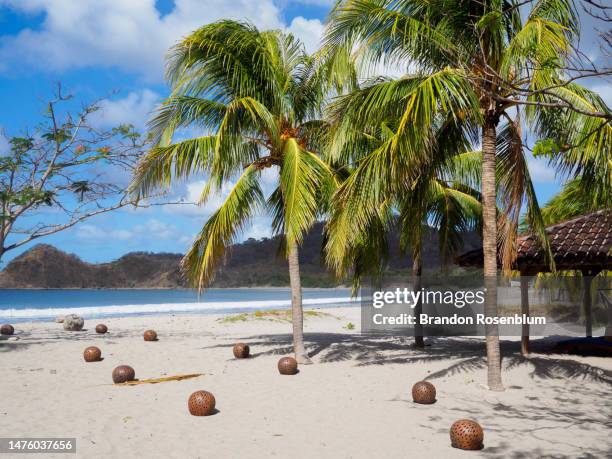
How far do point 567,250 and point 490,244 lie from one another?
3.79 m

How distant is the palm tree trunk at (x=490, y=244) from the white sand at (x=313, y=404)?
18.9 inches

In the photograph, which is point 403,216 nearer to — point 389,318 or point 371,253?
point 371,253

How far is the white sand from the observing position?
6.20 meters

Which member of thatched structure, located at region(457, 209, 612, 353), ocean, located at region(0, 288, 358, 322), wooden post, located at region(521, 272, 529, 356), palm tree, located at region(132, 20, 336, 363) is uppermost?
palm tree, located at region(132, 20, 336, 363)

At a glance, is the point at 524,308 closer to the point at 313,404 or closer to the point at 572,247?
the point at 572,247

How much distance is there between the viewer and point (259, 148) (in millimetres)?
11773

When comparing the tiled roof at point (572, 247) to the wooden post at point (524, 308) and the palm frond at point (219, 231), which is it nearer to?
the wooden post at point (524, 308)

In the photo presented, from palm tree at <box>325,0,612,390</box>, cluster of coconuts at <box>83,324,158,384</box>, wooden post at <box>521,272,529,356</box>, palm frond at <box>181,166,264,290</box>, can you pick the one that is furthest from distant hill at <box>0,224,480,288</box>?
palm tree at <box>325,0,612,390</box>

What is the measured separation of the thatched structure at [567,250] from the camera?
37.6ft

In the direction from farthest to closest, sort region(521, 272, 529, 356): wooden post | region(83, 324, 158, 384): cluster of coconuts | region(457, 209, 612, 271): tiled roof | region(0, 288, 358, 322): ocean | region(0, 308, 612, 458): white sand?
region(0, 288, 358, 322): ocean, region(521, 272, 529, 356): wooden post, region(457, 209, 612, 271): tiled roof, region(83, 324, 158, 384): cluster of coconuts, region(0, 308, 612, 458): white sand

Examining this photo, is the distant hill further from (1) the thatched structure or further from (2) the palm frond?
(2) the palm frond

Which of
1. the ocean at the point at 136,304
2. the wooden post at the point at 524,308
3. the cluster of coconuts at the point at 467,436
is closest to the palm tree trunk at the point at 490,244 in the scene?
the cluster of coconuts at the point at 467,436

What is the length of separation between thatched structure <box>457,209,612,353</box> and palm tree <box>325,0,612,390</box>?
236 cm

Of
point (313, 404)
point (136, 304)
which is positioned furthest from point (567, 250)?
point (136, 304)
